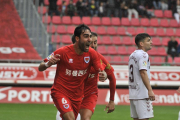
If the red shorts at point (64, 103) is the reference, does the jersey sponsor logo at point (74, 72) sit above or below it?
above

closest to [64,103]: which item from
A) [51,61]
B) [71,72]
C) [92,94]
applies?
[71,72]

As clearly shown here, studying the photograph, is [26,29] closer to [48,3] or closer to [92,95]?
[48,3]

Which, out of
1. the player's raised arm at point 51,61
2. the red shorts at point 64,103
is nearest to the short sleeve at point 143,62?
the red shorts at point 64,103

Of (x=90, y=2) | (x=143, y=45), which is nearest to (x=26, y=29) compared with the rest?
(x=90, y=2)

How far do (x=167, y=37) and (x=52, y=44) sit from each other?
25.3 ft

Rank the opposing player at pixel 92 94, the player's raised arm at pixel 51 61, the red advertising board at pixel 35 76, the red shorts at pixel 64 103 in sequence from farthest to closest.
Result: the red advertising board at pixel 35 76
the opposing player at pixel 92 94
the red shorts at pixel 64 103
the player's raised arm at pixel 51 61

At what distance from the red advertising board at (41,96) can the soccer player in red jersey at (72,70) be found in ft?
29.5

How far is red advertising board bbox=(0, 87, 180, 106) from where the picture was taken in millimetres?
14555

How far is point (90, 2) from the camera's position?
2116 cm

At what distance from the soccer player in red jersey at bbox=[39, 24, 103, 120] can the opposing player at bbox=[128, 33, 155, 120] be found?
0.93 metres

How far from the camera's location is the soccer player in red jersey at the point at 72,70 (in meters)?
5.64

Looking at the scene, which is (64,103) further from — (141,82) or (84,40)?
(141,82)

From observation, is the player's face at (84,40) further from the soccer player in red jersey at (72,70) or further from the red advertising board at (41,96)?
the red advertising board at (41,96)

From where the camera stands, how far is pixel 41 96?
14719 mm
